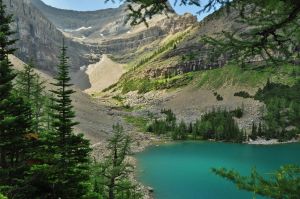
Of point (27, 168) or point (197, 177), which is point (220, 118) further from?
point (27, 168)

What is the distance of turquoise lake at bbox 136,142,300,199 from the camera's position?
7403cm

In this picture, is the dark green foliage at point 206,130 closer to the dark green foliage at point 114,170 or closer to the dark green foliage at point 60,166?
the dark green foliage at point 114,170

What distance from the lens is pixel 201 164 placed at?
107375 mm

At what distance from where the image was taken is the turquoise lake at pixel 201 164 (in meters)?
74.0

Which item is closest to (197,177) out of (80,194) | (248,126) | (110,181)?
(110,181)

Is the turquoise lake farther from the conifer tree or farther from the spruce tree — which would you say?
the conifer tree

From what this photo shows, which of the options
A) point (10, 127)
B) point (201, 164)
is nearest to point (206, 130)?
point (201, 164)

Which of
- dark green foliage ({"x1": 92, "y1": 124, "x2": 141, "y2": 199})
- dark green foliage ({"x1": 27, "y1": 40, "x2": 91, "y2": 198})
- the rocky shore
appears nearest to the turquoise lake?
the rocky shore

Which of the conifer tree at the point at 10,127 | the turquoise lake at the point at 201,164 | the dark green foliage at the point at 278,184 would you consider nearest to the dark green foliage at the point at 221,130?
the turquoise lake at the point at 201,164

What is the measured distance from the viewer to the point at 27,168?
27688 mm

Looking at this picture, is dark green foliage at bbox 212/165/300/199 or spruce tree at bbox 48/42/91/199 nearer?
dark green foliage at bbox 212/165/300/199

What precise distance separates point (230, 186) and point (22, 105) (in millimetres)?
58406

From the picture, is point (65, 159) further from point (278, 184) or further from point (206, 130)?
point (206, 130)

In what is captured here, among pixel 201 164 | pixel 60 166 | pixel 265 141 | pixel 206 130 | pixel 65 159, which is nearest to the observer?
pixel 60 166
